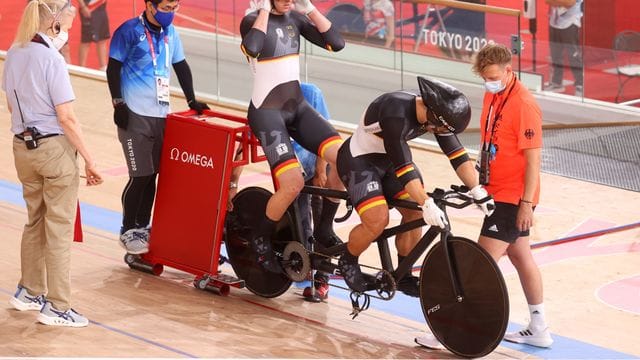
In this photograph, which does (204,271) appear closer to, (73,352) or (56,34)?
(73,352)

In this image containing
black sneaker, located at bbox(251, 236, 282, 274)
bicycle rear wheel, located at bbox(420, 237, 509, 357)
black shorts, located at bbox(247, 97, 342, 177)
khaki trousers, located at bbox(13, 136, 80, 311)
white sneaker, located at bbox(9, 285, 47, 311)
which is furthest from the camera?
black sneaker, located at bbox(251, 236, 282, 274)

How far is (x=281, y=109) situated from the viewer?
23.4ft

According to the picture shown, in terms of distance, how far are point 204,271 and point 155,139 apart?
0.90 metres

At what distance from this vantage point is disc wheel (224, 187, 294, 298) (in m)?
7.29

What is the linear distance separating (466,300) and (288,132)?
1.57m

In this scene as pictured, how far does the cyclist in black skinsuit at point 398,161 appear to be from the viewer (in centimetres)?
629

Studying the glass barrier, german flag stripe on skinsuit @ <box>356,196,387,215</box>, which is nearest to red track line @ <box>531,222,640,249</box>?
german flag stripe on skinsuit @ <box>356,196,387,215</box>

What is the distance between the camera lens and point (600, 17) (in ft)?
40.6

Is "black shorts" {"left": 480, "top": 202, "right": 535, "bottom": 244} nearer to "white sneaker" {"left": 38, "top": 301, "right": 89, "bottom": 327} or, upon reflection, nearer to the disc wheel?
the disc wheel

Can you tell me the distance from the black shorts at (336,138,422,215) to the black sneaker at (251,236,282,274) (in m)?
0.77

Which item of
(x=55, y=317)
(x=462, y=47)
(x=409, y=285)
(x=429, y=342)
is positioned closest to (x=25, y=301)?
(x=55, y=317)

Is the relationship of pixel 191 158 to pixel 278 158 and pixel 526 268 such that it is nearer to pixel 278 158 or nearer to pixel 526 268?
pixel 278 158

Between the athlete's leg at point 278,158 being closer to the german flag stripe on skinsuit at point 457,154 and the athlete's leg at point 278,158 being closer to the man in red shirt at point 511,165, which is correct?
the german flag stripe on skinsuit at point 457,154

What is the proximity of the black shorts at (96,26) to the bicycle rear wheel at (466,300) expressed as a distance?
8667 mm
